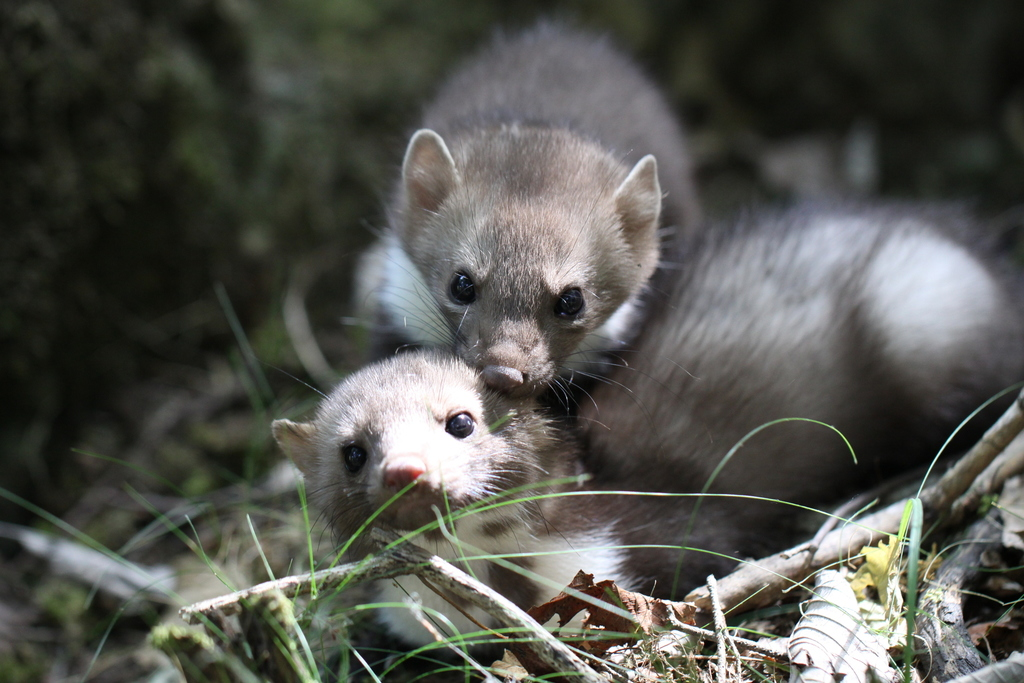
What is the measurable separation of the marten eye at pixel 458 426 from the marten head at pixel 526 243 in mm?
312

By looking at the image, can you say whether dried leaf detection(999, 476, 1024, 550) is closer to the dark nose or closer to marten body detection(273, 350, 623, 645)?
marten body detection(273, 350, 623, 645)

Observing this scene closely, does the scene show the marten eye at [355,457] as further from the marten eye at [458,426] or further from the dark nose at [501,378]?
the dark nose at [501,378]

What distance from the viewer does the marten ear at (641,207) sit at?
3.60 meters

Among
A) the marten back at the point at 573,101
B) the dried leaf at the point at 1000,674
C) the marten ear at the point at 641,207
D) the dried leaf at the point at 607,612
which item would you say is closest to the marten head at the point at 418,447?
the dried leaf at the point at 607,612

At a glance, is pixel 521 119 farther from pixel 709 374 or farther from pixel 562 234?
pixel 709 374

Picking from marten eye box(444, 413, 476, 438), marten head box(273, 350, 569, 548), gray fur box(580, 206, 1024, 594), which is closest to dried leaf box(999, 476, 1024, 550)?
gray fur box(580, 206, 1024, 594)

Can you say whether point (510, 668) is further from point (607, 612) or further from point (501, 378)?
Answer: point (501, 378)

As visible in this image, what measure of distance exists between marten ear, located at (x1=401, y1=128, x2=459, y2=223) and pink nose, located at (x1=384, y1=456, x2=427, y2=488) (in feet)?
5.05

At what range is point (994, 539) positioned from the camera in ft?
9.60

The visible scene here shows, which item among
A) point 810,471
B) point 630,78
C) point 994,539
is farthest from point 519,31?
point 994,539

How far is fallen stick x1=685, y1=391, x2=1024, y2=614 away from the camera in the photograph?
9.31ft

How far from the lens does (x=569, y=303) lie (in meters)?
3.38

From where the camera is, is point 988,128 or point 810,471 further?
point 988,128

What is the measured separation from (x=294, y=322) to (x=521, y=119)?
2036 mm
